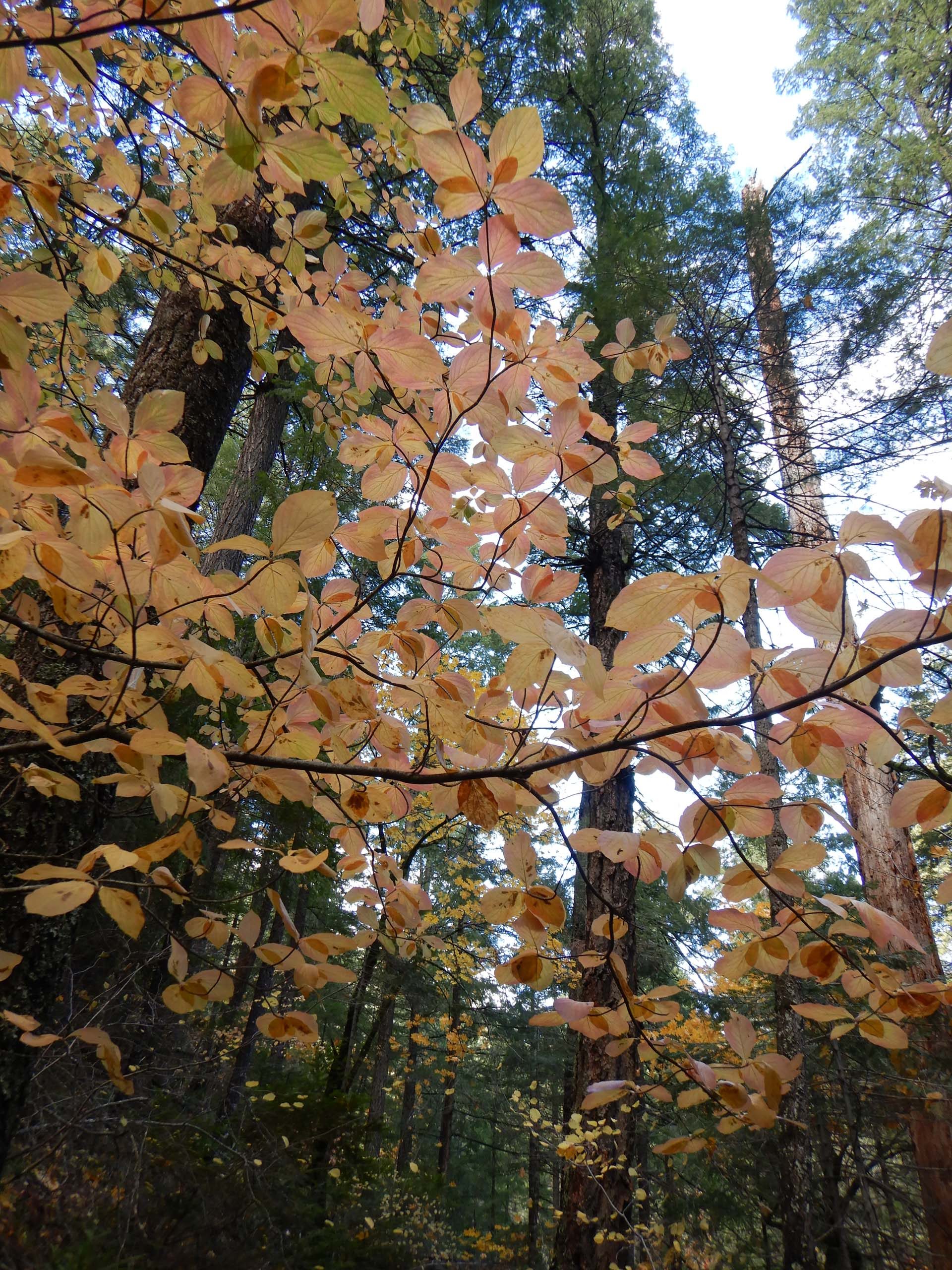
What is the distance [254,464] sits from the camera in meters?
4.14

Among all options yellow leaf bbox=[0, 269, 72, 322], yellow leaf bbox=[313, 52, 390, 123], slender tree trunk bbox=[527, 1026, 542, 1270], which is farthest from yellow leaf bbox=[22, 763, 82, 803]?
slender tree trunk bbox=[527, 1026, 542, 1270]

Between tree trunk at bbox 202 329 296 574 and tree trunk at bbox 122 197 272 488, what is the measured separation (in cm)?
143

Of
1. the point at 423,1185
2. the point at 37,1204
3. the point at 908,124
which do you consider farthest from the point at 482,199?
the point at 423,1185

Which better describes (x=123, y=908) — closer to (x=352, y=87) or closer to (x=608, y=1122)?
(x=352, y=87)

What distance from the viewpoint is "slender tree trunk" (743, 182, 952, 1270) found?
3254mm

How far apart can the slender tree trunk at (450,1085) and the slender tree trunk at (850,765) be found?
447 centimetres

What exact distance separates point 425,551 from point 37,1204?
3775mm

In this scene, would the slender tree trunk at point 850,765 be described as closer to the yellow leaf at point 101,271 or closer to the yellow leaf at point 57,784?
the yellow leaf at point 101,271

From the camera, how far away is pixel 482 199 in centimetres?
63

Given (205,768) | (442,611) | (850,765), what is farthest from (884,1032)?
(850,765)

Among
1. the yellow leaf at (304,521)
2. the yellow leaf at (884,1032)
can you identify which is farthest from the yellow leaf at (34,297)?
the yellow leaf at (884,1032)

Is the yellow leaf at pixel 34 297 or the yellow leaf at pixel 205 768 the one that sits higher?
the yellow leaf at pixel 34 297

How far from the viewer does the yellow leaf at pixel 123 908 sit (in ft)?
2.20

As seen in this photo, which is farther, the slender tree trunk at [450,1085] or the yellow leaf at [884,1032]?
the slender tree trunk at [450,1085]
